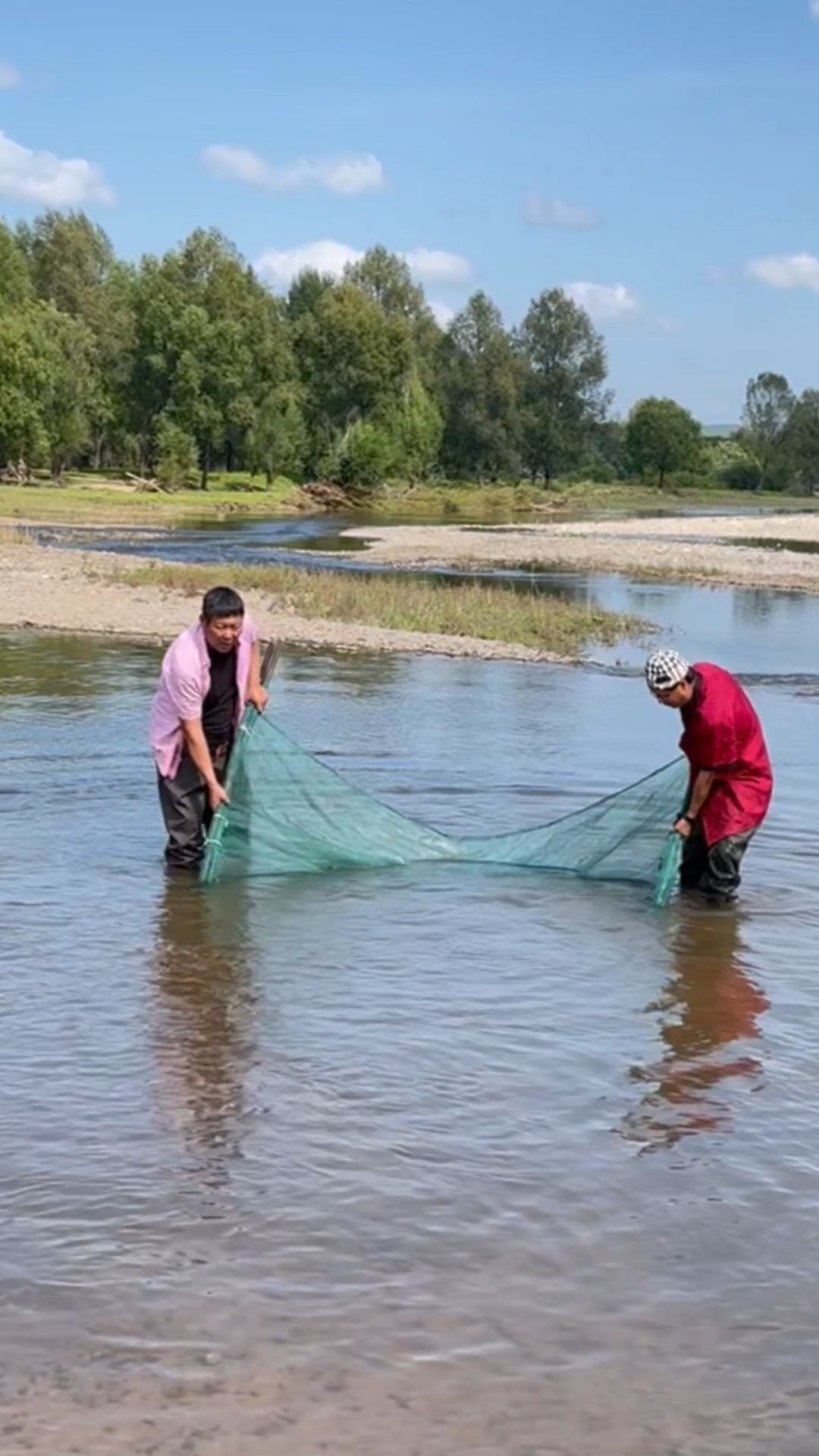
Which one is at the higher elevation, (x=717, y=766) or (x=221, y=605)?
(x=221, y=605)

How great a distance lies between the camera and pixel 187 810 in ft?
30.7

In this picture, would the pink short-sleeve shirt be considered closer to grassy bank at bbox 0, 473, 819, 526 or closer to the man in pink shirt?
the man in pink shirt

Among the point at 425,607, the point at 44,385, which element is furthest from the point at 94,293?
the point at 425,607

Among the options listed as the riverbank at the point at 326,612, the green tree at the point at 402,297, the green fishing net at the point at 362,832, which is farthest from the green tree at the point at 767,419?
the green fishing net at the point at 362,832

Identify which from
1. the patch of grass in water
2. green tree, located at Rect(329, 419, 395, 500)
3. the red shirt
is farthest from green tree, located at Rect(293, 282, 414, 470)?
the red shirt

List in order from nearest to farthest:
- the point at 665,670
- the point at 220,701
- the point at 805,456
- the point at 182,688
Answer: the point at 665,670
the point at 182,688
the point at 220,701
the point at 805,456

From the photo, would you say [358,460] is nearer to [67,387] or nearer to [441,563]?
[67,387]

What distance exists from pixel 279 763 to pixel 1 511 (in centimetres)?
5012

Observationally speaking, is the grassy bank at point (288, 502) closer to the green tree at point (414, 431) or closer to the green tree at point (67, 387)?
the green tree at point (414, 431)

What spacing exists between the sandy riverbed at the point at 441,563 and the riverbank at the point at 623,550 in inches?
2.5

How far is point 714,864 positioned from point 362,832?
6.87 feet

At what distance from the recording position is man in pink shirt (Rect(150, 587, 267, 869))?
28.5 ft

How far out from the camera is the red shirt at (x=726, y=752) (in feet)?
28.3

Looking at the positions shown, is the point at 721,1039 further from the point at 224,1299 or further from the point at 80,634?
the point at 80,634
